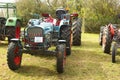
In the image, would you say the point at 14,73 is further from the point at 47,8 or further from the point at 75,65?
the point at 47,8

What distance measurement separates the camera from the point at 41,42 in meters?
9.22

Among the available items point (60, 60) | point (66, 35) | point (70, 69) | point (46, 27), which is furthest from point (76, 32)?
point (60, 60)

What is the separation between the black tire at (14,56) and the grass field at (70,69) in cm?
15

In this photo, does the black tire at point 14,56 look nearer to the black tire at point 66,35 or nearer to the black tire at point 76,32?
the black tire at point 66,35

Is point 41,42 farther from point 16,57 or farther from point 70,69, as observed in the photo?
point 70,69

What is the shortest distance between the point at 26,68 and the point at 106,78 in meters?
2.18

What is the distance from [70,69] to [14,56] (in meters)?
1.55

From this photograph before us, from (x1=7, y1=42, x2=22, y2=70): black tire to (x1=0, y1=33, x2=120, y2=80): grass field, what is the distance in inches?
5.8

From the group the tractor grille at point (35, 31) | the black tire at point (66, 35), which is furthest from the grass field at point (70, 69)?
the tractor grille at point (35, 31)

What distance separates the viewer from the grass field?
320 inches

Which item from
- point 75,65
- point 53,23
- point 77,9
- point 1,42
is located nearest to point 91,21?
point 77,9

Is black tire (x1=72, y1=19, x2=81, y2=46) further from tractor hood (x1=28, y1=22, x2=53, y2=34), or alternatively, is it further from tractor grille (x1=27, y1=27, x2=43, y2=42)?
tractor grille (x1=27, y1=27, x2=43, y2=42)

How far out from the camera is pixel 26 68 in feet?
29.3

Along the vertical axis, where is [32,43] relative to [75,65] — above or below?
above
